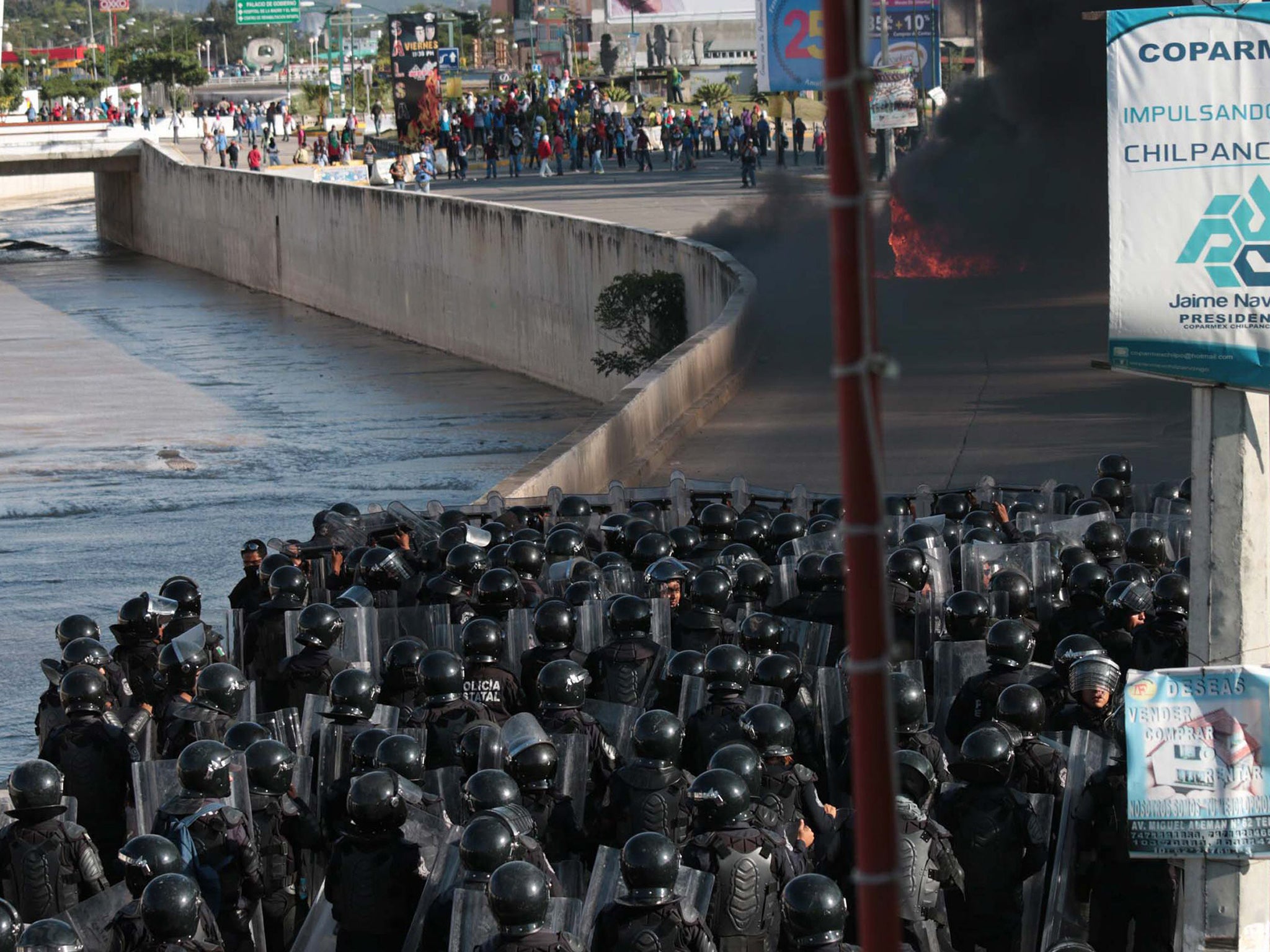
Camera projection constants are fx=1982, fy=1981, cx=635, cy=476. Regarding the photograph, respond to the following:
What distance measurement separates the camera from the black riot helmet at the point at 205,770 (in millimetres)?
7449

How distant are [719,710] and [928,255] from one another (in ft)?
81.9

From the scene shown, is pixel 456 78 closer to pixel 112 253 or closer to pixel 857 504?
pixel 112 253

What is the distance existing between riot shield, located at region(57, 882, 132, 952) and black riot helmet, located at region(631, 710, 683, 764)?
2.00 metres

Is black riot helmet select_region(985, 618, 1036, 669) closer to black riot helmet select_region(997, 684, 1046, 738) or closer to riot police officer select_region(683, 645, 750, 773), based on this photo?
black riot helmet select_region(997, 684, 1046, 738)

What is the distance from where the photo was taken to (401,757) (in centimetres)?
761

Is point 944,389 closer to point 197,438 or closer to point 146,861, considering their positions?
point 197,438

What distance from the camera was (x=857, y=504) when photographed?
3246mm

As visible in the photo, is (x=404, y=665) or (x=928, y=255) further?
(x=928, y=255)

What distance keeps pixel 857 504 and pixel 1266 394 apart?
3.36m

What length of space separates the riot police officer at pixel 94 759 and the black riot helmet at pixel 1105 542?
5345 millimetres

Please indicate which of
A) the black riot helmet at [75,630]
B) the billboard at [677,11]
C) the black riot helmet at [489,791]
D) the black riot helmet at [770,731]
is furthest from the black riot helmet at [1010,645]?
the billboard at [677,11]

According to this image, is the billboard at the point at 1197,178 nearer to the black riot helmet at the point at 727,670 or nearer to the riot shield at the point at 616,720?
the black riot helmet at the point at 727,670

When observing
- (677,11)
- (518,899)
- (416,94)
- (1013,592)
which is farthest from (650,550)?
(677,11)

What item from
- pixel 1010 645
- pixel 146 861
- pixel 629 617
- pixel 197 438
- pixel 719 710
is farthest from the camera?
pixel 197 438
